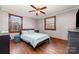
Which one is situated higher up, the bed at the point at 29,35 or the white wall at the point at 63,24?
the white wall at the point at 63,24

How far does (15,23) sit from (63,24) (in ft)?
2.17

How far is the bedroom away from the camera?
0.79 meters

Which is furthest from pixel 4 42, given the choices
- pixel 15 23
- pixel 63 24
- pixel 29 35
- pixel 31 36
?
pixel 63 24

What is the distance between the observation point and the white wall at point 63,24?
0.78 m

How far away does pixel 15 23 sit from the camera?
865mm

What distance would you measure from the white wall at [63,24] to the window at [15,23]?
294 mm

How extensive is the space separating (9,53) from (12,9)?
1.87 ft

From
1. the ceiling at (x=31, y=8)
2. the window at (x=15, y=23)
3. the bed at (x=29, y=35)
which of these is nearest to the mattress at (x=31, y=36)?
→ the bed at (x=29, y=35)

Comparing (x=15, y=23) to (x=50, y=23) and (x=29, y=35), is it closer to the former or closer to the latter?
(x=29, y=35)

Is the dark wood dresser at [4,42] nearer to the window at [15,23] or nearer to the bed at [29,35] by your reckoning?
the window at [15,23]

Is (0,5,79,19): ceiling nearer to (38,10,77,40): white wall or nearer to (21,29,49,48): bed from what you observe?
(38,10,77,40): white wall

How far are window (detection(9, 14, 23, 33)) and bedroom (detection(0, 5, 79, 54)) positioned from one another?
2 cm
